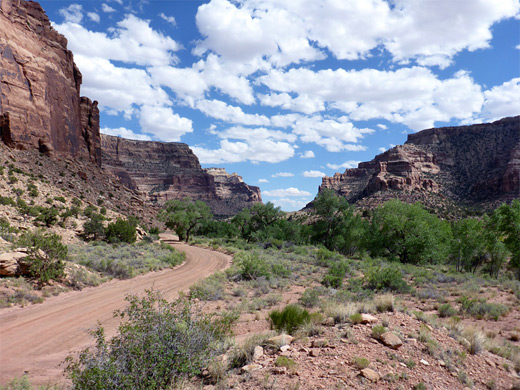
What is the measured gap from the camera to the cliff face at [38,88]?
135 ft

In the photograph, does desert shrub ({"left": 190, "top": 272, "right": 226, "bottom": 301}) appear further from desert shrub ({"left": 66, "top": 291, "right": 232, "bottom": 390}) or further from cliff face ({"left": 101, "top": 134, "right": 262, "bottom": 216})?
cliff face ({"left": 101, "top": 134, "right": 262, "bottom": 216})

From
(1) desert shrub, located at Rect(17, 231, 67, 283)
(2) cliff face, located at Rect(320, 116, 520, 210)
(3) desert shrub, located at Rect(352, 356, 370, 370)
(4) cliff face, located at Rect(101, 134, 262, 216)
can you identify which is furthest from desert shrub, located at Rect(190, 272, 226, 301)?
(4) cliff face, located at Rect(101, 134, 262, 216)

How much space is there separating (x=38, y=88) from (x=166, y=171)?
133205 mm

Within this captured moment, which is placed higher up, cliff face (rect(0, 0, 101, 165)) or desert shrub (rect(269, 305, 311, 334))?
cliff face (rect(0, 0, 101, 165))

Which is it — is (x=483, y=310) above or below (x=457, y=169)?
below

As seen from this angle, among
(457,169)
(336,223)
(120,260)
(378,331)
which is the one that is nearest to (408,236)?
(336,223)

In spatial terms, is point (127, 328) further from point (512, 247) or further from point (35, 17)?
point (35, 17)

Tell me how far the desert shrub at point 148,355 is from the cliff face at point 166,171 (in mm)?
158673

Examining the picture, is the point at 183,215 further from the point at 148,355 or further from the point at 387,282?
the point at 148,355

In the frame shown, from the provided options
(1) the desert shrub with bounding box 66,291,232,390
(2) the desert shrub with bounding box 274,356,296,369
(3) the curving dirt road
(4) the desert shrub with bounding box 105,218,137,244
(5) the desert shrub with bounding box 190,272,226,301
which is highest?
(4) the desert shrub with bounding box 105,218,137,244

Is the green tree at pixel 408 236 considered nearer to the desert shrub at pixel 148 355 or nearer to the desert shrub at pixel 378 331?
the desert shrub at pixel 378 331

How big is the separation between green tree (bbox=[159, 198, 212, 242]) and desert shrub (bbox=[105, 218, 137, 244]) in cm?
1716

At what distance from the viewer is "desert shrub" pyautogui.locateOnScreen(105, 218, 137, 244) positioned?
2908 cm

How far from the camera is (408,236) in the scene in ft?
98.4
